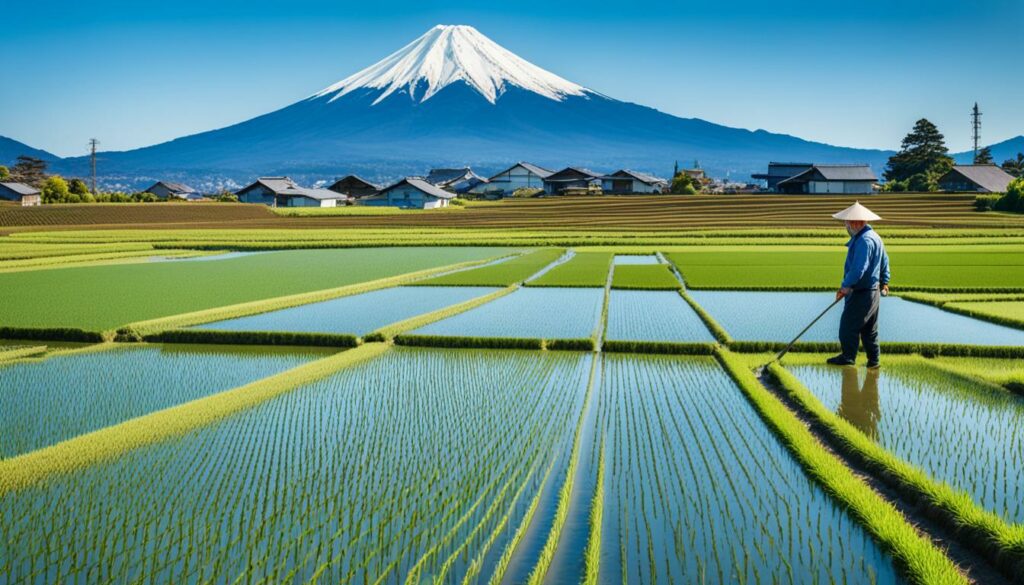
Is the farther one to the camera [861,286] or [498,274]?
[498,274]

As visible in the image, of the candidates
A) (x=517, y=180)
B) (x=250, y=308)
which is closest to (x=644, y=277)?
(x=250, y=308)

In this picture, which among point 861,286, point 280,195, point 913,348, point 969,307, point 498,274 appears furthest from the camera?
point 280,195

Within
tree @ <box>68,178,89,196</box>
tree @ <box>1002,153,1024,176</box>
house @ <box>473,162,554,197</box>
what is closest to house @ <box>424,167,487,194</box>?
house @ <box>473,162,554,197</box>

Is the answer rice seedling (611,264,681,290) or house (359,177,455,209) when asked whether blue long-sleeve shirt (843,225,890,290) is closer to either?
rice seedling (611,264,681,290)

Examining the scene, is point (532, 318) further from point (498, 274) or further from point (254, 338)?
point (498, 274)

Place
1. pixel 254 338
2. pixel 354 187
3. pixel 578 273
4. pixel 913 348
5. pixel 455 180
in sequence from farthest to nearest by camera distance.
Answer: pixel 455 180 → pixel 354 187 → pixel 578 273 → pixel 254 338 → pixel 913 348

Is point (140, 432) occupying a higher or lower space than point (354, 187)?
lower
